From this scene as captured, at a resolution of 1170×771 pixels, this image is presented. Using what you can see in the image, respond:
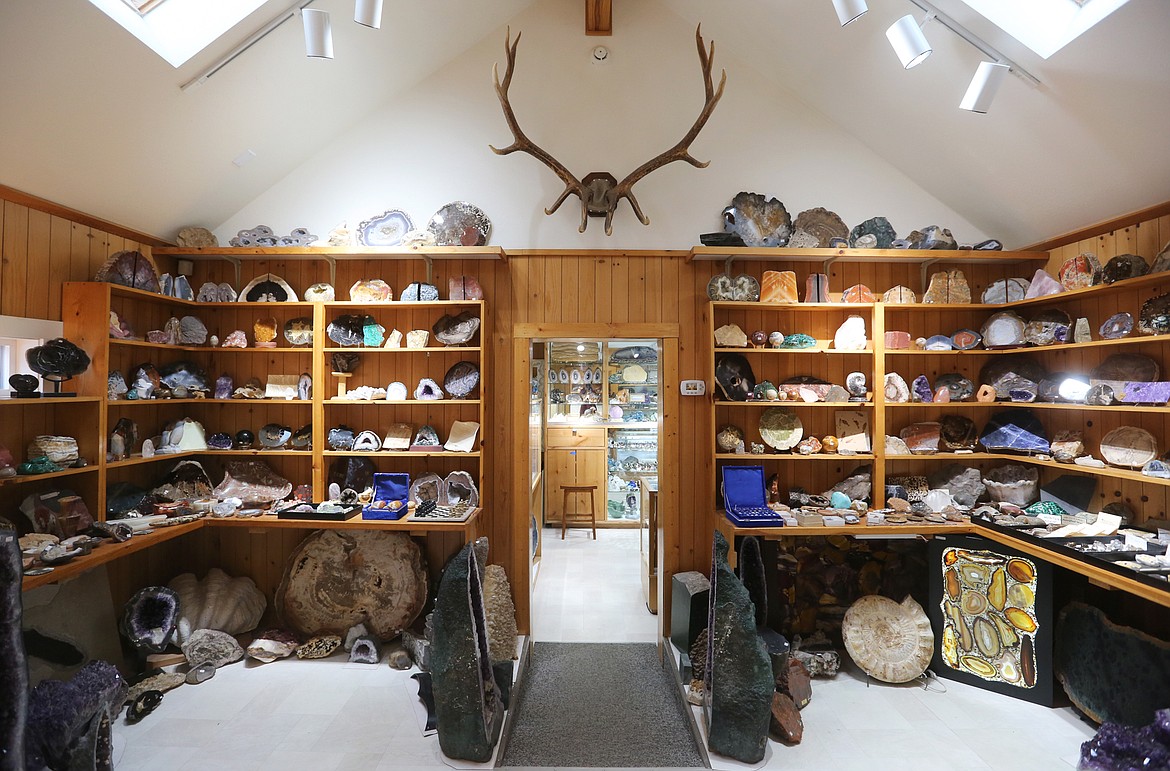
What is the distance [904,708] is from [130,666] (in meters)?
4.39

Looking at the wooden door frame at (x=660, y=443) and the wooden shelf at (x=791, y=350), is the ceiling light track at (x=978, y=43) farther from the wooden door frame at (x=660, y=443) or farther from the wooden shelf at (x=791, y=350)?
the wooden door frame at (x=660, y=443)

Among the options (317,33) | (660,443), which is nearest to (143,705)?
(660,443)

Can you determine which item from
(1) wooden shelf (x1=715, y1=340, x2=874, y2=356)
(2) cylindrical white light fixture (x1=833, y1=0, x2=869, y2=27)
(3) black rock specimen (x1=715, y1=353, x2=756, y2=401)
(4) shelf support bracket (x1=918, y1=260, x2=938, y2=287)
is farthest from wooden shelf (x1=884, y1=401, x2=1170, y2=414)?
(2) cylindrical white light fixture (x1=833, y1=0, x2=869, y2=27)

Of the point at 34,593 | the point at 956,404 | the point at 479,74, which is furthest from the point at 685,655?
the point at 479,74

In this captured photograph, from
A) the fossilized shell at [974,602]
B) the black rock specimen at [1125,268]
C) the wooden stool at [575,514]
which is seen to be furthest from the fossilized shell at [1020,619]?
the wooden stool at [575,514]

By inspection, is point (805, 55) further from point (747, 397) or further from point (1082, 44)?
point (747, 397)

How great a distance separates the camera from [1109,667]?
2582 mm

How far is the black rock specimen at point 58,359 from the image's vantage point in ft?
8.50

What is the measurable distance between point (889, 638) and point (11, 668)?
390 centimetres

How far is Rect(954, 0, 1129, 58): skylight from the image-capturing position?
232cm

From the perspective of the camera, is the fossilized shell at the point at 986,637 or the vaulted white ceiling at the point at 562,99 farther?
the fossilized shell at the point at 986,637

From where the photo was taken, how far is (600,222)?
3.65 meters

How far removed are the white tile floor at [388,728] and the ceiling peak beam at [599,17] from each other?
422 cm

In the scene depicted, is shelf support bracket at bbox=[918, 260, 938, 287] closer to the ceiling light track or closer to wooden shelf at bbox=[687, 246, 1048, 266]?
wooden shelf at bbox=[687, 246, 1048, 266]
